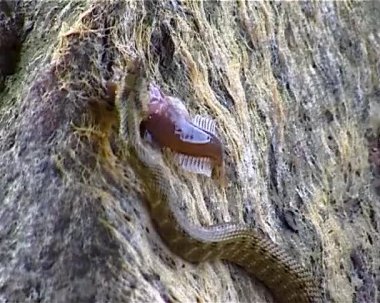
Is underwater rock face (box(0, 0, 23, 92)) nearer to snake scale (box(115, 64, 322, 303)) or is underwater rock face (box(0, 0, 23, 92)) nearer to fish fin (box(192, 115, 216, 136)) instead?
snake scale (box(115, 64, 322, 303))

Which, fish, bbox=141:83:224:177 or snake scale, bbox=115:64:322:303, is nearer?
snake scale, bbox=115:64:322:303

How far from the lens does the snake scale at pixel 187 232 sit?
5.98ft

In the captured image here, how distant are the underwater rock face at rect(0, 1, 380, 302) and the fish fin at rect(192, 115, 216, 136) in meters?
0.05

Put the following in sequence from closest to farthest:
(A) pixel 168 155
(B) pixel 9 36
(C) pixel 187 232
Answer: (C) pixel 187 232, (A) pixel 168 155, (B) pixel 9 36

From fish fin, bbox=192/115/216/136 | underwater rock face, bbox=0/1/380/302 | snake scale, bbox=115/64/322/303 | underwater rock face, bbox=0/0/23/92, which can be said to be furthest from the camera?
underwater rock face, bbox=0/0/23/92

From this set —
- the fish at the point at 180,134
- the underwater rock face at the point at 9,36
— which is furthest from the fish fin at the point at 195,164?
the underwater rock face at the point at 9,36

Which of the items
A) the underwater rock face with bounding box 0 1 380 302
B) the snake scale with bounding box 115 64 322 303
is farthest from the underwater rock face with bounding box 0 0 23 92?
the snake scale with bounding box 115 64 322 303

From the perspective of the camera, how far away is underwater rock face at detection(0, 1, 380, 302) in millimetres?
1711

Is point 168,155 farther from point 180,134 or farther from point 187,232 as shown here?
point 187,232

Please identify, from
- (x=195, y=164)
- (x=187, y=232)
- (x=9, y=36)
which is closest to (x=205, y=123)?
(x=195, y=164)

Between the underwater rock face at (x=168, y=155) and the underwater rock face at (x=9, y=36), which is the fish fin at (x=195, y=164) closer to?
the underwater rock face at (x=168, y=155)

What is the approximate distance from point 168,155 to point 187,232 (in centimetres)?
22

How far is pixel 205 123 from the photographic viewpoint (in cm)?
210

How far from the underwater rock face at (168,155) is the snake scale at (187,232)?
0.03m
